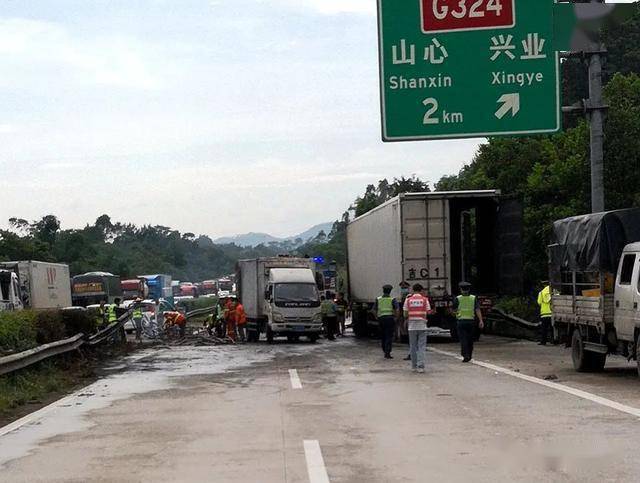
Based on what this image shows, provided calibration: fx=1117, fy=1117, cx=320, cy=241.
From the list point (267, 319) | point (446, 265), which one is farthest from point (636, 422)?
point (267, 319)

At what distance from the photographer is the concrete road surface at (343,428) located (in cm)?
957

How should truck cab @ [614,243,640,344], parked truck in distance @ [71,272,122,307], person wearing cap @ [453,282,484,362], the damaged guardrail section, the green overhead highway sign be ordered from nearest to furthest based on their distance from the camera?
truck cab @ [614,243,640,344] < the damaged guardrail section < the green overhead highway sign < person wearing cap @ [453,282,484,362] < parked truck in distance @ [71,272,122,307]

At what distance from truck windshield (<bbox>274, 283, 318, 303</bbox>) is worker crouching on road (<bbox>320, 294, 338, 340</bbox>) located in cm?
77

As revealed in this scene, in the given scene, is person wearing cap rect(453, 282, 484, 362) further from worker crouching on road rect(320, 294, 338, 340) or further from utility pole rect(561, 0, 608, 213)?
worker crouching on road rect(320, 294, 338, 340)

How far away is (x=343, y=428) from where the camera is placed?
12.3m

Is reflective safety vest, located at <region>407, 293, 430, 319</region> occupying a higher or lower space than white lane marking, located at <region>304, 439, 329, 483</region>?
higher

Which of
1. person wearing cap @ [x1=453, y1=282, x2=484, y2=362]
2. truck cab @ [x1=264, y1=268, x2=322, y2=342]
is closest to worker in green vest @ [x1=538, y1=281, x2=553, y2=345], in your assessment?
person wearing cap @ [x1=453, y1=282, x2=484, y2=362]

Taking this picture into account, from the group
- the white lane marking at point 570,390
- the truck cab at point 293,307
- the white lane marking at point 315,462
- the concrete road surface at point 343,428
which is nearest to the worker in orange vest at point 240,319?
the truck cab at point 293,307

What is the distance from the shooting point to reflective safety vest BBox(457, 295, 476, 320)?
21891 mm

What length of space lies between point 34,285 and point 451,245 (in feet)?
65.9

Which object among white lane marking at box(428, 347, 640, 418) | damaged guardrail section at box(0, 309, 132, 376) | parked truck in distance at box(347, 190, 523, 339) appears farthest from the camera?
parked truck in distance at box(347, 190, 523, 339)

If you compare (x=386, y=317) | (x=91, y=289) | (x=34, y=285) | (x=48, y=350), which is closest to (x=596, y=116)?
(x=386, y=317)

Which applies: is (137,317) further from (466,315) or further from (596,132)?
(596,132)

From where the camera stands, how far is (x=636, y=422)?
12.0 metres
